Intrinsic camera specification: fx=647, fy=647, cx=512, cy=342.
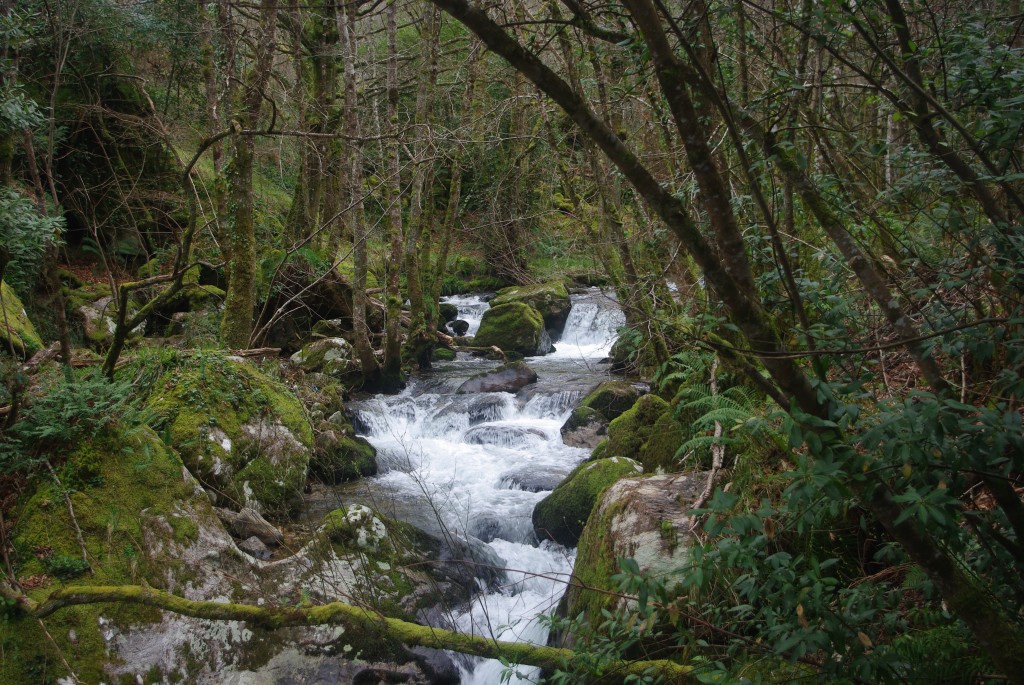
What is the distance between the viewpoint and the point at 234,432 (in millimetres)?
6957

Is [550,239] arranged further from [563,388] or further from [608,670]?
[608,670]

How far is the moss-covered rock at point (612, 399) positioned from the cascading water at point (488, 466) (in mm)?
721

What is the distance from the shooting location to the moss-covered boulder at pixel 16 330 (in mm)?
6664

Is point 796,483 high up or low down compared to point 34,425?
up

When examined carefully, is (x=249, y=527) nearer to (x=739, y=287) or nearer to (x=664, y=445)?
(x=664, y=445)

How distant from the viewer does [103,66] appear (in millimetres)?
11969

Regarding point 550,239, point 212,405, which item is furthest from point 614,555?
point 550,239

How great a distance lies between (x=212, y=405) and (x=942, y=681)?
6696mm

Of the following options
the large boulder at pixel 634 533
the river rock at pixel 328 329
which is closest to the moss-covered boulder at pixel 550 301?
the river rock at pixel 328 329

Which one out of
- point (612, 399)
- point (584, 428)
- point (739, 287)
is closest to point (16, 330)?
point (584, 428)

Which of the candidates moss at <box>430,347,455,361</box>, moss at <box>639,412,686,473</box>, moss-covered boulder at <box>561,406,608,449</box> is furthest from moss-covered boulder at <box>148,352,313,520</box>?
moss at <box>430,347,455,361</box>

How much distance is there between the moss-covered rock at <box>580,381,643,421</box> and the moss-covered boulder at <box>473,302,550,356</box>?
5.20 metres

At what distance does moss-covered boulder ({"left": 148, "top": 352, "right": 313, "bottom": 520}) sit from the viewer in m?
6.46

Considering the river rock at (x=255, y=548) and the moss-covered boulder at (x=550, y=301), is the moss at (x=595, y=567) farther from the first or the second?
the moss-covered boulder at (x=550, y=301)
